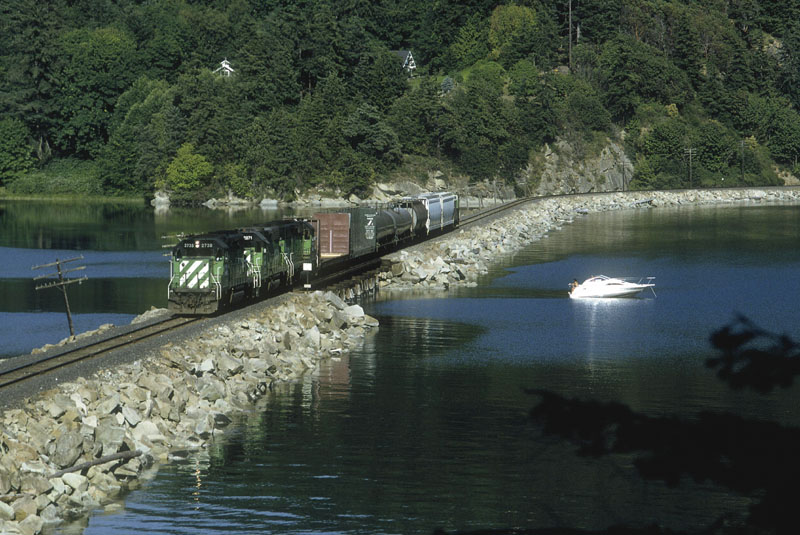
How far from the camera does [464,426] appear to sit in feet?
130

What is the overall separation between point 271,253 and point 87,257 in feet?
166

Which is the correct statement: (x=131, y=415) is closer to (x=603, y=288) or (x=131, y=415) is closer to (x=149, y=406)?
(x=149, y=406)

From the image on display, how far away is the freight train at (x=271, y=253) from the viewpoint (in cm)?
5109

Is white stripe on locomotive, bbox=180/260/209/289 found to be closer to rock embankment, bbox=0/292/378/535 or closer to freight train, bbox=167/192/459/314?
freight train, bbox=167/192/459/314

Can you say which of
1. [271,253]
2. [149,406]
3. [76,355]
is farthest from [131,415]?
[271,253]

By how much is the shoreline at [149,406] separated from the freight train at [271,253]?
164cm

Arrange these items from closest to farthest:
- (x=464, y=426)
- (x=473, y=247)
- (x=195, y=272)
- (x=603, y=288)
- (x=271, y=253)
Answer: (x=464, y=426)
(x=195, y=272)
(x=271, y=253)
(x=603, y=288)
(x=473, y=247)

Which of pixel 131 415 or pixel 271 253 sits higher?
pixel 271 253

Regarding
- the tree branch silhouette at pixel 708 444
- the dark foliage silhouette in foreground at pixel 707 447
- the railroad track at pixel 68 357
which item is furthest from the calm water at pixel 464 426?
the railroad track at pixel 68 357

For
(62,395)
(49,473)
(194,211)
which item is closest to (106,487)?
(49,473)

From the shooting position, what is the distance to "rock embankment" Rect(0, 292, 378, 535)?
29.7m

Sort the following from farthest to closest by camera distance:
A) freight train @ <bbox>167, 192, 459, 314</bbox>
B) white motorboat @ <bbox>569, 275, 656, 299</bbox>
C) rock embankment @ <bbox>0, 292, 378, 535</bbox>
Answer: white motorboat @ <bbox>569, 275, 656, 299</bbox> < freight train @ <bbox>167, 192, 459, 314</bbox> < rock embankment @ <bbox>0, 292, 378, 535</bbox>

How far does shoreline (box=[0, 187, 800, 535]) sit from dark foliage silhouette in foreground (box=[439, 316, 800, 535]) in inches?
454

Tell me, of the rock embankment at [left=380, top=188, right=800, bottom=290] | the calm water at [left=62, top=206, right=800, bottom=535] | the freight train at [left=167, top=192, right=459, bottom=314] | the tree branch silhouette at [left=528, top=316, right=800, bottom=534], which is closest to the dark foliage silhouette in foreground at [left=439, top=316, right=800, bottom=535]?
the tree branch silhouette at [left=528, top=316, right=800, bottom=534]
